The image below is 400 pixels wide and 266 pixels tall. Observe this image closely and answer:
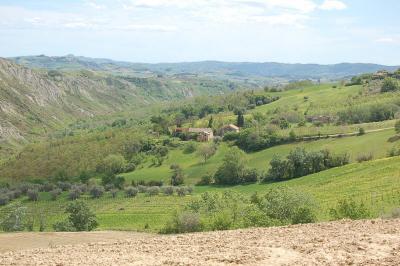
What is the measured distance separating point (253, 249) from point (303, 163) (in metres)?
93.8

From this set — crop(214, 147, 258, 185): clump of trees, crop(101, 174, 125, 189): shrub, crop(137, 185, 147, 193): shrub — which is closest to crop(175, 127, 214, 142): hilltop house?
crop(101, 174, 125, 189): shrub

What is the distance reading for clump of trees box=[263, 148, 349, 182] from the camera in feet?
374

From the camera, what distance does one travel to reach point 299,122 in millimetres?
175625

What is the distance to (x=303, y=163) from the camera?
114312 millimetres

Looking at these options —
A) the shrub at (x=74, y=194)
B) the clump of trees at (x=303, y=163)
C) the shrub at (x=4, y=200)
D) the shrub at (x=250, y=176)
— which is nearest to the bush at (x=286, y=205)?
the clump of trees at (x=303, y=163)

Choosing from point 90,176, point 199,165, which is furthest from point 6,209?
point 199,165

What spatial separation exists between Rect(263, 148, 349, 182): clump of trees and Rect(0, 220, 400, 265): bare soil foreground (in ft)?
282

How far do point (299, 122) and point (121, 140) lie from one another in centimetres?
7077

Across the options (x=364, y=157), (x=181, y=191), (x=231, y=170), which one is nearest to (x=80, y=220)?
(x=181, y=191)

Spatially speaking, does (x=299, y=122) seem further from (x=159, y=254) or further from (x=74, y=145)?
(x=159, y=254)

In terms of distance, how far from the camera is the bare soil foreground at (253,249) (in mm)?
21859

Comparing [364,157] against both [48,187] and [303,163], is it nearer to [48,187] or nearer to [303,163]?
[303,163]

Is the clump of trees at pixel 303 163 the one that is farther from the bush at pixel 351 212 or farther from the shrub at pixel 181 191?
the bush at pixel 351 212

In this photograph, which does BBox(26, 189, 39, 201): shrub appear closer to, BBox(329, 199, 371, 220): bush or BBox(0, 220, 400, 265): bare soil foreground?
BBox(329, 199, 371, 220): bush
